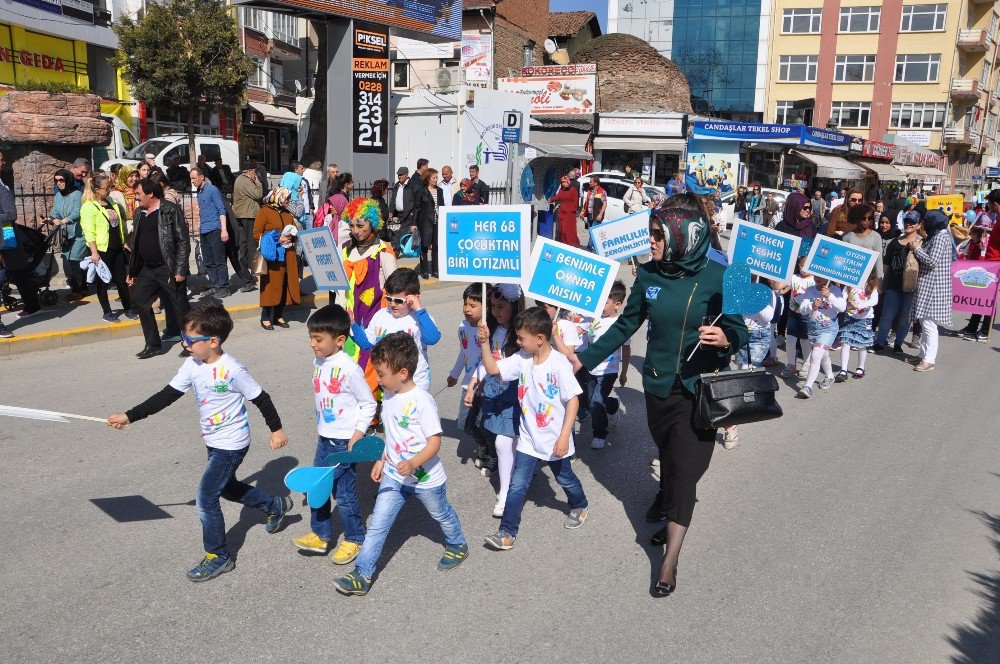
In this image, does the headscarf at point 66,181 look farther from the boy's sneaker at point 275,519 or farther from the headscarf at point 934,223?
the headscarf at point 934,223

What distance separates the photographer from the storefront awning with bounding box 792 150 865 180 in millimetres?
36281

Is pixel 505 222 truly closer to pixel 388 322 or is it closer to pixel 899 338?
pixel 388 322

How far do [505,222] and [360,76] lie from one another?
14945 millimetres

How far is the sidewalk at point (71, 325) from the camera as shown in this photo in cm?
900

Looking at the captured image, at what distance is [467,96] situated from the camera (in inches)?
829

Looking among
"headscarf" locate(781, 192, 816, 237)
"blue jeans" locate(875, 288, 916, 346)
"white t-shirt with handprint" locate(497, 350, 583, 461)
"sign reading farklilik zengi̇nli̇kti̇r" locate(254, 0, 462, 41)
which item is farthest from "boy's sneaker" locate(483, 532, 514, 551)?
"sign reading farklilik zengi̇nli̇kti̇r" locate(254, 0, 462, 41)

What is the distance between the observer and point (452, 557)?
4.54 meters

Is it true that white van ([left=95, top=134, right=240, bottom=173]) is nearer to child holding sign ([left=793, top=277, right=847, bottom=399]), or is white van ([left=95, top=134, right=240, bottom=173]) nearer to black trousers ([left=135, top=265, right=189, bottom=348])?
black trousers ([left=135, top=265, right=189, bottom=348])

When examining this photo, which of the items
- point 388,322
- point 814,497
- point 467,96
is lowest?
point 814,497

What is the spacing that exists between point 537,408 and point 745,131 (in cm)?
3297

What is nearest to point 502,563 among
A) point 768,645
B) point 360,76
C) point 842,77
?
point 768,645

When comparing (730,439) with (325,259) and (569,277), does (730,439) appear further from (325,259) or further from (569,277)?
(325,259)

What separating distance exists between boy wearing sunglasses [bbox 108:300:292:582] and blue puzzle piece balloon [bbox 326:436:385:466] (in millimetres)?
408

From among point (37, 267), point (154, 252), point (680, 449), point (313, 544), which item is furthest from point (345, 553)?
point (37, 267)
